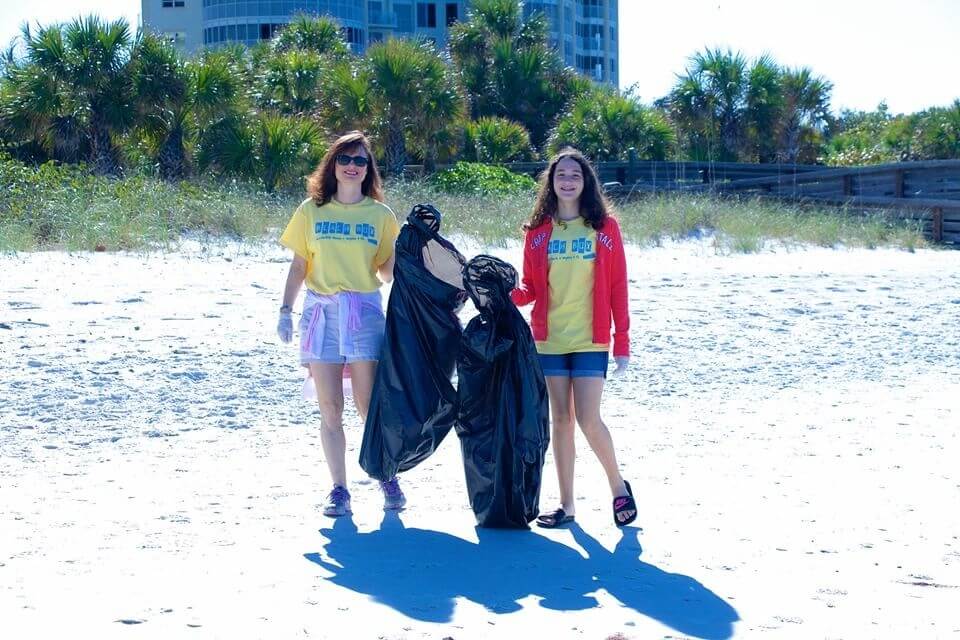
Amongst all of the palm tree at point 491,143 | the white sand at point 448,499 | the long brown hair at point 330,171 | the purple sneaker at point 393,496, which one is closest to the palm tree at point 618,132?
the palm tree at point 491,143

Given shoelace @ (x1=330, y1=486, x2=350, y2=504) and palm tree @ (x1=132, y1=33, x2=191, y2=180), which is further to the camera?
palm tree @ (x1=132, y1=33, x2=191, y2=180)

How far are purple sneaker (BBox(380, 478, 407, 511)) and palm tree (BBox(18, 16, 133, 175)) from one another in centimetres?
1566

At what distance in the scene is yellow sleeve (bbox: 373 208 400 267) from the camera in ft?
18.2

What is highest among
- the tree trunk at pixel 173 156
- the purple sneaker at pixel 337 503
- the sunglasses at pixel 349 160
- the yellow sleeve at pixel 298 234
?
the tree trunk at pixel 173 156

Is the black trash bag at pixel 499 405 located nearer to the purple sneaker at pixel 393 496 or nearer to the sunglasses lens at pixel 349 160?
the purple sneaker at pixel 393 496

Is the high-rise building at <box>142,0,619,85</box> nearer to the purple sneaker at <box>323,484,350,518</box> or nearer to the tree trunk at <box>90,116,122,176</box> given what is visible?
the tree trunk at <box>90,116,122,176</box>

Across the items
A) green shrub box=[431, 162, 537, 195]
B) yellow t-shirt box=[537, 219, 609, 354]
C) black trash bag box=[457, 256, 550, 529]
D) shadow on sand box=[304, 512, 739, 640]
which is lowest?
shadow on sand box=[304, 512, 739, 640]

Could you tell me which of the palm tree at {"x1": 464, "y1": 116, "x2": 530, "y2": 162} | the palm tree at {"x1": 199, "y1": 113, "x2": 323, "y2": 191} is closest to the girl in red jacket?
the palm tree at {"x1": 199, "y1": 113, "x2": 323, "y2": 191}

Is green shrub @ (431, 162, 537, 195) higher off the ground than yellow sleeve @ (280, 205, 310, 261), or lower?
higher

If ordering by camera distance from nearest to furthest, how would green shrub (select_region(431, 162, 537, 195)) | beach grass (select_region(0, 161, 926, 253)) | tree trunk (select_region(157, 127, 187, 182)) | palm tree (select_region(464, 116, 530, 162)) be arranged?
beach grass (select_region(0, 161, 926, 253)) < tree trunk (select_region(157, 127, 187, 182)) < green shrub (select_region(431, 162, 537, 195)) < palm tree (select_region(464, 116, 530, 162))

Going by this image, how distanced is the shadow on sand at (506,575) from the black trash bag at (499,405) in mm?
162

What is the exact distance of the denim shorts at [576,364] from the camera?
5.24 meters

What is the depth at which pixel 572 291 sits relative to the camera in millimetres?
5238

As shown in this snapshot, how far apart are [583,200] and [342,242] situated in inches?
41.1
